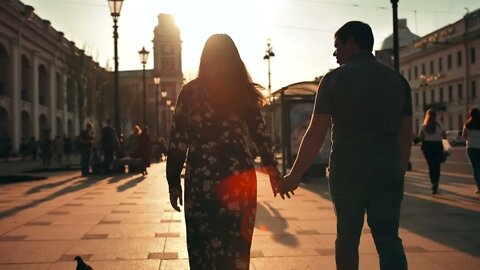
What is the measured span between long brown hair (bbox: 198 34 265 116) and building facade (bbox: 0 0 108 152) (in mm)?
31813

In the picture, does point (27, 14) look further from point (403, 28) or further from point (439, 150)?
point (403, 28)

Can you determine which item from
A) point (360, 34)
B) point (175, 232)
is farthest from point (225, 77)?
point (175, 232)

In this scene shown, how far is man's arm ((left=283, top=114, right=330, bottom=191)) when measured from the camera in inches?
141

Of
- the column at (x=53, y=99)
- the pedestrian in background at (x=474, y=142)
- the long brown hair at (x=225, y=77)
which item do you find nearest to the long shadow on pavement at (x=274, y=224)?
the long brown hair at (x=225, y=77)

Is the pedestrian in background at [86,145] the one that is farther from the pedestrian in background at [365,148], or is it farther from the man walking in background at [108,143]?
the pedestrian in background at [365,148]

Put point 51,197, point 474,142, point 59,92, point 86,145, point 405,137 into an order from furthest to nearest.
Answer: point 59,92 → point 86,145 → point 51,197 → point 474,142 → point 405,137

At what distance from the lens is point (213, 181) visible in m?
3.41

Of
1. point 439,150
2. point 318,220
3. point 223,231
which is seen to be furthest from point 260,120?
point 439,150

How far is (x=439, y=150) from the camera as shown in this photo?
1117cm

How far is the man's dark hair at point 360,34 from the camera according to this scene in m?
3.63

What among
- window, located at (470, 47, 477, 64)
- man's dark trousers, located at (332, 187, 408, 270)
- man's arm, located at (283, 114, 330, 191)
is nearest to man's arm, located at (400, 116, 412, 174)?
man's dark trousers, located at (332, 187, 408, 270)

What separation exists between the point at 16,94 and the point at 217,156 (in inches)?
1720

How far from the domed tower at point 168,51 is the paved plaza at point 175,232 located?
93277 mm

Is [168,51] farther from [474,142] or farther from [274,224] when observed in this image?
[274,224]
